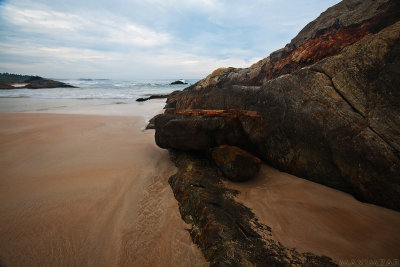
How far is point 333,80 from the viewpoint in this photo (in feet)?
9.76

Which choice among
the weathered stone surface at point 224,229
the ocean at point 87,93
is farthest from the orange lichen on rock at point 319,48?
the ocean at point 87,93

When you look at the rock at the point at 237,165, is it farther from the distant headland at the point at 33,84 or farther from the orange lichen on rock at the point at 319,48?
the distant headland at the point at 33,84

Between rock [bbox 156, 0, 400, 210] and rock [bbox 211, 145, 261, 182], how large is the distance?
390 millimetres

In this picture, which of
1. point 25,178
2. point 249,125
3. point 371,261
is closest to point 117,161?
point 25,178

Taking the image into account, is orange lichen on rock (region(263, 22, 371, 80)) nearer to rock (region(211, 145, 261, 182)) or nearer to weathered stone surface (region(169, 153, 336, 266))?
rock (region(211, 145, 261, 182))

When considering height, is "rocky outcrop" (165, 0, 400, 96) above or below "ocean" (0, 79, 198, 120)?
above

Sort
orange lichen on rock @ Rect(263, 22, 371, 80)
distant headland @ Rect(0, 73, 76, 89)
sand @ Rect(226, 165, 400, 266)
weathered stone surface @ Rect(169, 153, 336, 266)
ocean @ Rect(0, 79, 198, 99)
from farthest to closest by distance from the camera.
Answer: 1. distant headland @ Rect(0, 73, 76, 89)
2. ocean @ Rect(0, 79, 198, 99)
3. orange lichen on rock @ Rect(263, 22, 371, 80)
4. sand @ Rect(226, 165, 400, 266)
5. weathered stone surface @ Rect(169, 153, 336, 266)

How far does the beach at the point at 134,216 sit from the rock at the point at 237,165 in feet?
0.41

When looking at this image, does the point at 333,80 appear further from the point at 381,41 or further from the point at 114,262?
the point at 114,262

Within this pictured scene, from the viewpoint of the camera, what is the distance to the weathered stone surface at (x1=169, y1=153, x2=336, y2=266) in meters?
1.63

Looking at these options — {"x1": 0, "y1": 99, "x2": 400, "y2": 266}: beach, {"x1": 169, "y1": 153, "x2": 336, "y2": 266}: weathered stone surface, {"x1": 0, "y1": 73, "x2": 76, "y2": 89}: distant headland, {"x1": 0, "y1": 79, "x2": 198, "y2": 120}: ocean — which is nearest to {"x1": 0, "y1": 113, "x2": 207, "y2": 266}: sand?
{"x1": 0, "y1": 99, "x2": 400, "y2": 266}: beach

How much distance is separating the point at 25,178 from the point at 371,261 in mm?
4926

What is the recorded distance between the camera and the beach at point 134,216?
74.7 inches

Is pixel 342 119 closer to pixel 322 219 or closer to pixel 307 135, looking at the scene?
pixel 307 135
